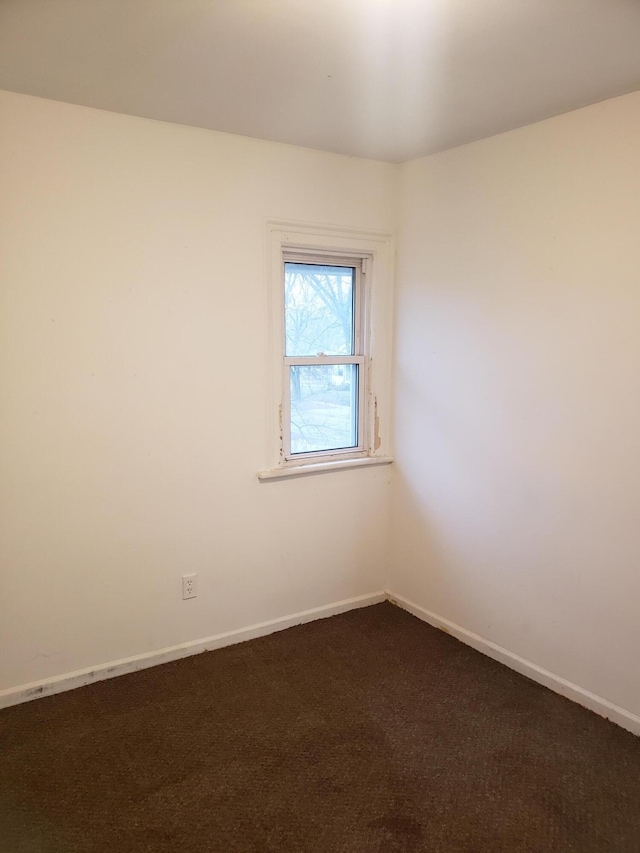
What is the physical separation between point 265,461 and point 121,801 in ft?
4.94

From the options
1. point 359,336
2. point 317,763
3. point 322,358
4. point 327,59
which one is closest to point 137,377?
point 322,358

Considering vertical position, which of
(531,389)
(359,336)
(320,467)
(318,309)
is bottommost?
(320,467)

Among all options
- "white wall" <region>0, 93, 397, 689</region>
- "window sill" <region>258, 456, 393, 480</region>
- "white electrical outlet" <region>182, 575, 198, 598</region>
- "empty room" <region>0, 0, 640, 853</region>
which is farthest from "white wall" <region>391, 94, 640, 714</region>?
"white electrical outlet" <region>182, 575, 198, 598</region>

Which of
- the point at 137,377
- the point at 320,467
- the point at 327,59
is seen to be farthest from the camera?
the point at 320,467

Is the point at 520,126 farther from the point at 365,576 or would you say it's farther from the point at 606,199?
the point at 365,576

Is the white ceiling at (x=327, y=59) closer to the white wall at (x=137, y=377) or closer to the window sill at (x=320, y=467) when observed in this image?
the white wall at (x=137, y=377)

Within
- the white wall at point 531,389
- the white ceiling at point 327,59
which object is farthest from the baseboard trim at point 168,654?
the white ceiling at point 327,59

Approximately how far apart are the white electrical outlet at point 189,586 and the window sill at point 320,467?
0.58 metres

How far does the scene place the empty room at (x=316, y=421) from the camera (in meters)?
1.83

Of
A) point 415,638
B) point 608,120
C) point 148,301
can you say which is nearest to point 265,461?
point 148,301

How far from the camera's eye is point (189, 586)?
109 inches

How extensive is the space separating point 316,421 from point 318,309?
0.60 m

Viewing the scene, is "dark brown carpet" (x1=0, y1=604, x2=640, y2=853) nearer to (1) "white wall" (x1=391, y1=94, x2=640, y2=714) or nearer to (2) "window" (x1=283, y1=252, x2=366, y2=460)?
(1) "white wall" (x1=391, y1=94, x2=640, y2=714)

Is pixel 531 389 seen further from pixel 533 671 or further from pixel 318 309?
pixel 533 671
